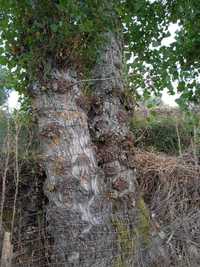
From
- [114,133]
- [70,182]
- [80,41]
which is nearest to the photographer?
[70,182]

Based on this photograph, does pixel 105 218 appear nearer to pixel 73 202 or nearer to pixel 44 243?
pixel 73 202

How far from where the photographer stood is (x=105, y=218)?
338 centimetres

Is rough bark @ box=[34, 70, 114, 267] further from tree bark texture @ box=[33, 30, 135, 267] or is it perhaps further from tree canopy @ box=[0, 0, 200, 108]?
tree canopy @ box=[0, 0, 200, 108]

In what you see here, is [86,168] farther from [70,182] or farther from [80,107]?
[80,107]

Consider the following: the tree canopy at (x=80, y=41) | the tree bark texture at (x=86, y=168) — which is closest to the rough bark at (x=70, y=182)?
the tree bark texture at (x=86, y=168)

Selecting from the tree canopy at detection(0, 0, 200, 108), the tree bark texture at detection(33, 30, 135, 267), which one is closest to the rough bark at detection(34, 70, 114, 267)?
the tree bark texture at detection(33, 30, 135, 267)

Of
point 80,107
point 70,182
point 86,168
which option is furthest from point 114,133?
point 70,182

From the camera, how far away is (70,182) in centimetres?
334

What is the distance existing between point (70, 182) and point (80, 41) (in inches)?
57.0

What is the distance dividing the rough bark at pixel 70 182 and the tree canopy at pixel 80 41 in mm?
248

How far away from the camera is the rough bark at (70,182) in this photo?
10.7 ft

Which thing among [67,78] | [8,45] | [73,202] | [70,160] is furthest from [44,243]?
[8,45]

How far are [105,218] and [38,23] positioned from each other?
1990 millimetres

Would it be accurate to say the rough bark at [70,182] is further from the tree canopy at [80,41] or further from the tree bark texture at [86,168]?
the tree canopy at [80,41]
